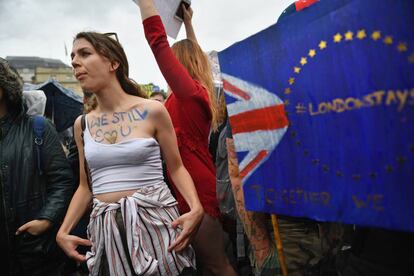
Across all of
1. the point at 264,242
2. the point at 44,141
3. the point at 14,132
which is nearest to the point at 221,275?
the point at 264,242

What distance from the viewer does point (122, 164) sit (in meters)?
1.57

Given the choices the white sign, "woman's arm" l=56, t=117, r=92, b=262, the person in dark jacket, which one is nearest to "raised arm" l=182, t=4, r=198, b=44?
the white sign

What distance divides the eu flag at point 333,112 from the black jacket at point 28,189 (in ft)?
4.55

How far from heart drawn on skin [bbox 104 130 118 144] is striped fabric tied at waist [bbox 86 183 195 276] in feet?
0.94

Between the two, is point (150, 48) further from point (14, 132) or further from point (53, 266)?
point (53, 266)

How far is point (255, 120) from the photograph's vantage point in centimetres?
123

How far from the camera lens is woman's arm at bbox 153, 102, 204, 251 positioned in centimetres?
154

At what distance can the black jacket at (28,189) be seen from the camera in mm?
1974

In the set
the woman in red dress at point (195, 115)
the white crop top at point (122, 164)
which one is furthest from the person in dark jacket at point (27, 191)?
the woman in red dress at point (195, 115)

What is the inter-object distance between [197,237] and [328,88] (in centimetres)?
115

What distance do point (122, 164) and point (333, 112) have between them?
1014mm

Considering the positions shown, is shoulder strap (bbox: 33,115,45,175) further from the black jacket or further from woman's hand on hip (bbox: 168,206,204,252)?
woman's hand on hip (bbox: 168,206,204,252)

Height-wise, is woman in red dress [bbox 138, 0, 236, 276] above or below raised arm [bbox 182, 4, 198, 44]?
below

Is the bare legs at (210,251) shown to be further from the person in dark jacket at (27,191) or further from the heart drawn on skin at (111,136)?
the person in dark jacket at (27,191)
